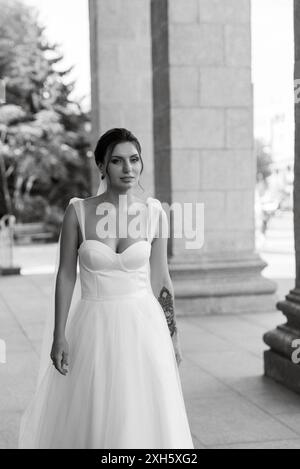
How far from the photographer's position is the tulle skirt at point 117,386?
12.2 feet

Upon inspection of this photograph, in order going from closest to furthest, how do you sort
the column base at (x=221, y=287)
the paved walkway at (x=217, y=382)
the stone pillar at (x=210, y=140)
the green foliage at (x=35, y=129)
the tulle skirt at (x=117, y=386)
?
1. the tulle skirt at (x=117, y=386)
2. the paved walkway at (x=217, y=382)
3. the stone pillar at (x=210, y=140)
4. the column base at (x=221, y=287)
5. the green foliage at (x=35, y=129)

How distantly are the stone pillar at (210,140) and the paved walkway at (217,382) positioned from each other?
1.75ft

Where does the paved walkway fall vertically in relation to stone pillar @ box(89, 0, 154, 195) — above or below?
below

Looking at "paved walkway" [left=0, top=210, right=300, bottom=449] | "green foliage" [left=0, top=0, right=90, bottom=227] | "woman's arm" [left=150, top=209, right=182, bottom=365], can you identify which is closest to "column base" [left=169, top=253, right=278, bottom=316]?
"paved walkway" [left=0, top=210, right=300, bottom=449]

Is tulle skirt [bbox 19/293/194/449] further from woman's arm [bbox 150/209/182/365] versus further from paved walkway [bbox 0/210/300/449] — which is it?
paved walkway [bbox 0/210/300/449]

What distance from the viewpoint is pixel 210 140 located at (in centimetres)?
1009

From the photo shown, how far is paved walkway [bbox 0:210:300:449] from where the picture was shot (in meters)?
5.15

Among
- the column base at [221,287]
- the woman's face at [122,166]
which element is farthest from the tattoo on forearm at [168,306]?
the column base at [221,287]

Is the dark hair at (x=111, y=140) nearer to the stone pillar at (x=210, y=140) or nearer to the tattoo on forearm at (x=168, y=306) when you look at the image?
the tattoo on forearm at (x=168, y=306)

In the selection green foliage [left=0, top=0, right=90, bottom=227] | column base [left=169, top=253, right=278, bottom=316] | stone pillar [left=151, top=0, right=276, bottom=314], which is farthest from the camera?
green foliage [left=0, top=0, right=90, bottom=227]

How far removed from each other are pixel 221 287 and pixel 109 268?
653 centimetres

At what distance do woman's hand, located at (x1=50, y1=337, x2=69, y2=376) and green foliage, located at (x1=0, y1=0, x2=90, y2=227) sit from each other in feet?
94.8

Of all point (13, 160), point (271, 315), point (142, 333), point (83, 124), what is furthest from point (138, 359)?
point (83, 124)
